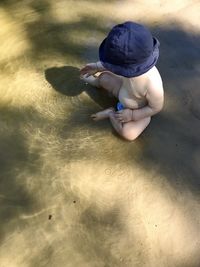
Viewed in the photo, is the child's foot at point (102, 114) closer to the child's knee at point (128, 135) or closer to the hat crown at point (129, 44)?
the child's knee at point (128, 135)

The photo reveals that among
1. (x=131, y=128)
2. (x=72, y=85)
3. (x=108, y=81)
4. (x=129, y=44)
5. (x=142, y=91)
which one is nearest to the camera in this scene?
(x=129, y=44)

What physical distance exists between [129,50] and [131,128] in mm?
424

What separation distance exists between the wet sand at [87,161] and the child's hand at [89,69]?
0.09m

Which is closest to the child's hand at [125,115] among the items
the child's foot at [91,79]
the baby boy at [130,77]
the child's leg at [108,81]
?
the baby boy at [130,77]

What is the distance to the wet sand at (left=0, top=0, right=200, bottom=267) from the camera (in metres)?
1.59

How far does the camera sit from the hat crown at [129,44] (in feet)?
4.93

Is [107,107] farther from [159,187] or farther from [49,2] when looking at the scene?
[49,2]

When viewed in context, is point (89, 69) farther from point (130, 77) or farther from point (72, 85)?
point (130, 77)

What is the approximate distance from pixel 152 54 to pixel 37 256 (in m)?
0.83

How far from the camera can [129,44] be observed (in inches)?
59.0

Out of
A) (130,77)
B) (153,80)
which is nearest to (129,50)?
(130,77)

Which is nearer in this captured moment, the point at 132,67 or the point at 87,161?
the point at 132,67

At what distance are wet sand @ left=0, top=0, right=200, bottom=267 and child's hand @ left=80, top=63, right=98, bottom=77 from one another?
0.09 metres

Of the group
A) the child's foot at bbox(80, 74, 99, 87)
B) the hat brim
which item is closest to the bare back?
the hat brim
